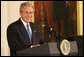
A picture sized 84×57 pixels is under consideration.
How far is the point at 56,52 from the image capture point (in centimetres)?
215

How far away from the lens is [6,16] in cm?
525

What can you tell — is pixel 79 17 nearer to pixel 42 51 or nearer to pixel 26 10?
pixel 26 10

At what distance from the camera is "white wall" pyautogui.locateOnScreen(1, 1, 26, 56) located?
5152 millimetres

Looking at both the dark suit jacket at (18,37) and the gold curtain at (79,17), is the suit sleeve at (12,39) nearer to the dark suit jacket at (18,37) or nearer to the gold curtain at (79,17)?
the dark suit jacket at (18,37)

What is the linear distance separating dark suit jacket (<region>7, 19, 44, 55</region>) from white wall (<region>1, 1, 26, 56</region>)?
2.17 meters

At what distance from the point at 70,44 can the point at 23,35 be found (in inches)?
26.0

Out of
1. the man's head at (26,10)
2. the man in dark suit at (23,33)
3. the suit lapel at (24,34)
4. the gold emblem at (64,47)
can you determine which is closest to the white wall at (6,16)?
the man in dark suit at (23,33)

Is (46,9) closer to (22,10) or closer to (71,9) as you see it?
(71,9)

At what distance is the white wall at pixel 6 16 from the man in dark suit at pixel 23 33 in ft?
6.82

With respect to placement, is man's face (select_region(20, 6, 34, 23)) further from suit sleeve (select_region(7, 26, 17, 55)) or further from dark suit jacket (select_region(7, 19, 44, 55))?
suit sleeve (select_region(7, 26, 17, 55))

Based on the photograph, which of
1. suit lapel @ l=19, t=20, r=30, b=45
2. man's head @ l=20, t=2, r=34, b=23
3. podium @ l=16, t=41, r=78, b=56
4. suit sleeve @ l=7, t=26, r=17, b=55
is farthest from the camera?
man's head @ l=20, t=2, r=34, b=23

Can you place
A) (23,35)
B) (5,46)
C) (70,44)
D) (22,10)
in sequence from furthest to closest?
(5,46), (22,10), (23,35), (70,44)

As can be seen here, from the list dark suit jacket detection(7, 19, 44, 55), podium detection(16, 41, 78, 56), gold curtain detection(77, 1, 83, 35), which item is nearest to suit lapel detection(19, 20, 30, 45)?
dark suit jacket detection(7, 19, 44, 55)

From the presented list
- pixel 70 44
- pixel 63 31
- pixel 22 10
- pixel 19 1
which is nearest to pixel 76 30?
pixel 63 31
